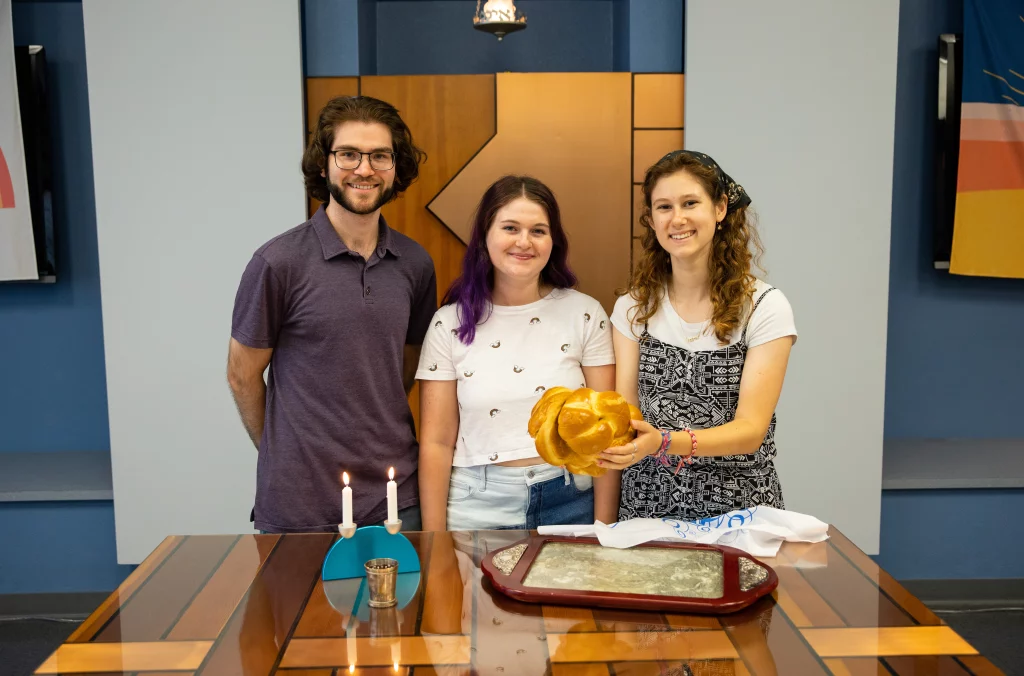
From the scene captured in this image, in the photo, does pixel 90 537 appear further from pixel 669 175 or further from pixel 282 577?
pixel 669 175

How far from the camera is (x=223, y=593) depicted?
1.59 m

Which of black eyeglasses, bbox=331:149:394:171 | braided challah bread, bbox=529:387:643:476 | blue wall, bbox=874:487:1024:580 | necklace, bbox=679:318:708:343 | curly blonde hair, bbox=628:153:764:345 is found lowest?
blue wall, bbox=874:487:1024:580

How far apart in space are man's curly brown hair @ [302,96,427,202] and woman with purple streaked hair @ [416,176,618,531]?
0.80 ft

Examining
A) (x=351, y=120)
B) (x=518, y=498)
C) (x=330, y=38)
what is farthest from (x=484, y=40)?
(x=518, y=498)

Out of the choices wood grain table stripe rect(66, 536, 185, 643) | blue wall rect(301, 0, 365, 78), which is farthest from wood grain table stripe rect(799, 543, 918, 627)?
blue wall rect(301, 0, 365, 78)

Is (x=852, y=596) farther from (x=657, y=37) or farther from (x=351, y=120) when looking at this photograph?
(x=657, y=37)

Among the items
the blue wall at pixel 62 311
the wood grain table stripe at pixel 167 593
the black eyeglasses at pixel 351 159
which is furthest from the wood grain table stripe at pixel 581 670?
the blue wall at pixel 62 311

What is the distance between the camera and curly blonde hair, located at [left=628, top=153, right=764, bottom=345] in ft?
6.73

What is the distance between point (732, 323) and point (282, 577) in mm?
1133

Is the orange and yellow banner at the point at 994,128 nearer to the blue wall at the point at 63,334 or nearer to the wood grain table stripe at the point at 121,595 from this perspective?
the wood grain table stripe at the point at 121,595

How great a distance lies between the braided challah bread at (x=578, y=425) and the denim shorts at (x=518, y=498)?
42cm

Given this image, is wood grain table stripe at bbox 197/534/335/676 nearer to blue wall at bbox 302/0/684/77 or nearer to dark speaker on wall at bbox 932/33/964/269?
blue wall at bbox 302/0/684/77

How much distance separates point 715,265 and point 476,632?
1110mm

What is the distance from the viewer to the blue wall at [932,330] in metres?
4.15
